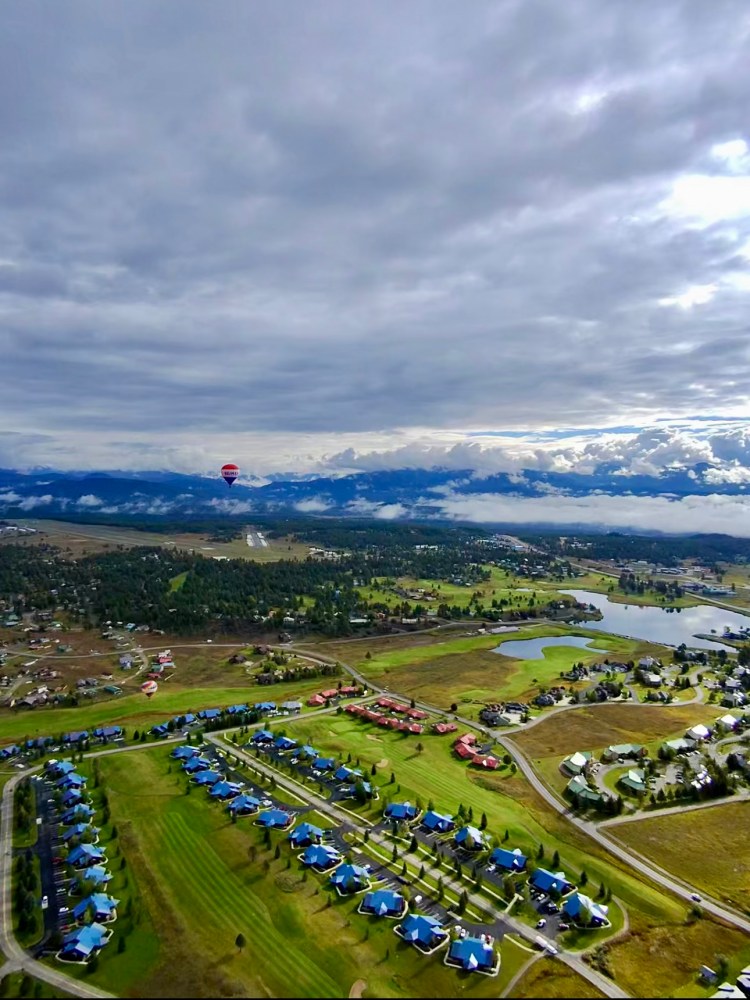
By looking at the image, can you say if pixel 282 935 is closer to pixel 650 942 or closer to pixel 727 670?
pixel 650 942

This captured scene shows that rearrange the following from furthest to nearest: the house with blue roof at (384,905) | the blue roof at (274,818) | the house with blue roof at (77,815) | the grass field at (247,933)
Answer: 1. the house with blue roof at (77,815)
2. the blue roof at (274,818)
3. the house with blue roof at (384,905)
4. the grass field at (247,933)

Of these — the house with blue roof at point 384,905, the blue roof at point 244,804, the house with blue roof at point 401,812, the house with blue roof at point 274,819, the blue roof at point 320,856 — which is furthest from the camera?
the blue roof at point 244,804

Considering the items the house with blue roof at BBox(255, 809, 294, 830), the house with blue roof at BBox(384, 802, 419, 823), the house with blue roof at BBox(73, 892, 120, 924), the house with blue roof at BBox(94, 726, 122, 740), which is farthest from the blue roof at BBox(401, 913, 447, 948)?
the house with blue roof at BBox(94, 726, 122, 740)

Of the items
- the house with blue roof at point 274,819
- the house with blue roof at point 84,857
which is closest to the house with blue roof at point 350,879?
the house with blue roof at point 274,819

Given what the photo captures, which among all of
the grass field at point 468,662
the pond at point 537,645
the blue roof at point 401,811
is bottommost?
the pond at point 537,645

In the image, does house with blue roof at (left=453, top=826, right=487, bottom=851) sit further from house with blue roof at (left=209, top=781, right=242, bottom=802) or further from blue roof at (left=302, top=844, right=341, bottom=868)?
house with blue roof at (left=209, top=781, right=242, bottom=802)

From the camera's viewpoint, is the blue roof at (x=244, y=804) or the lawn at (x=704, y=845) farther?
the blue roof at (x=244, y=804)

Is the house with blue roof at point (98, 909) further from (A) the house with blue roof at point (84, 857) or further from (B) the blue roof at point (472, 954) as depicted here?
(B) the blue roof at point (472, 954)
